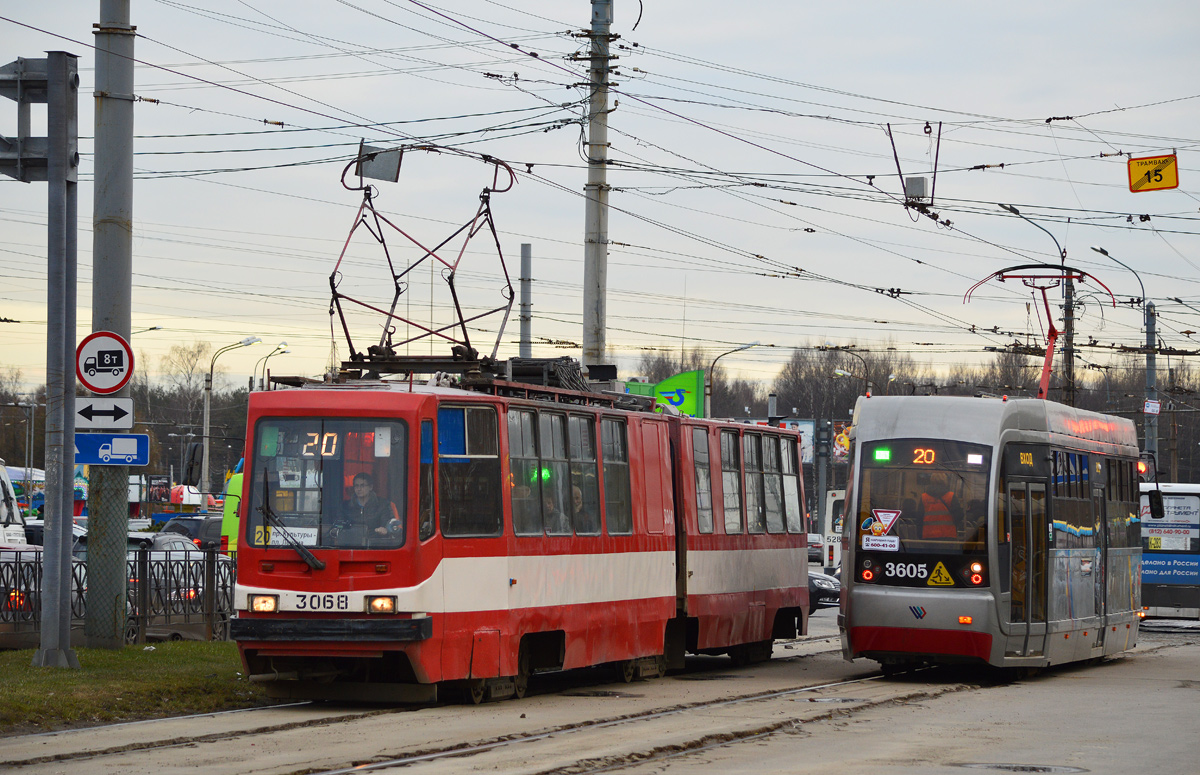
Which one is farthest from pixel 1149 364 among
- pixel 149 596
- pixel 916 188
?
pixel 149 596

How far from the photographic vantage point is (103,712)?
12.4 m

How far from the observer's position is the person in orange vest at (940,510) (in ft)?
55.9

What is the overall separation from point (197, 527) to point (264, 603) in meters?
38.7

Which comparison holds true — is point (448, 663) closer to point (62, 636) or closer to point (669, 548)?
point (62, 636)

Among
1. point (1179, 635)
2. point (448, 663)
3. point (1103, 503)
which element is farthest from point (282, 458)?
point (1179, 635)

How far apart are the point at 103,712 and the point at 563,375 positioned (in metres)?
5.79

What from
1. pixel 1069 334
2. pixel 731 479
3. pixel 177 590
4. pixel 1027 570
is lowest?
pixel 177 590

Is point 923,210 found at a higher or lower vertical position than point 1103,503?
higher

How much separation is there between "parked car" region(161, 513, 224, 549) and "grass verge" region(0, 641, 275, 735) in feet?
71.4

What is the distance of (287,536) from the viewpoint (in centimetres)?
1328

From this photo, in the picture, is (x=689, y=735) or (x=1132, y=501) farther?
(x=1132, y=501)

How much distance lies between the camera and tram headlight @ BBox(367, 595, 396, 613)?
13.0m

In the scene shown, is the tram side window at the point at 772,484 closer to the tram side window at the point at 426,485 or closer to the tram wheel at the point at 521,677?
the tram wheel at the point at 521,677

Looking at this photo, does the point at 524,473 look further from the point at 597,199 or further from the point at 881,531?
the point at 597,199
